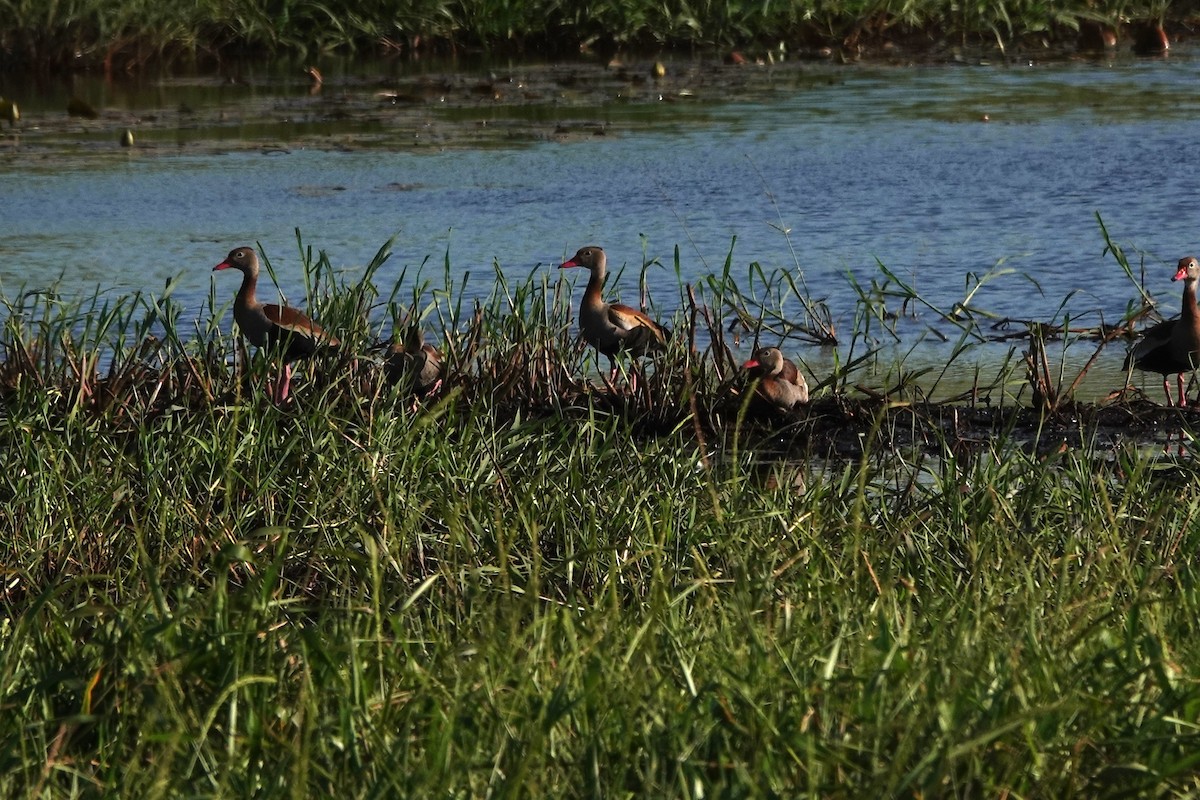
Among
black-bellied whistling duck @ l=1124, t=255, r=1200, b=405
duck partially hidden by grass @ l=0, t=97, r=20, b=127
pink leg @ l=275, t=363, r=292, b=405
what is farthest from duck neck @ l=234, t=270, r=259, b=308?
duck partially hidden by grass @ l=0, t=97, r=20, b=127

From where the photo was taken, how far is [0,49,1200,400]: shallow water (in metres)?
9.99

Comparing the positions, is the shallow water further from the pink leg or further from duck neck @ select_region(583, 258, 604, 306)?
the pink leg

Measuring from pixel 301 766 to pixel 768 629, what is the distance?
977 mm

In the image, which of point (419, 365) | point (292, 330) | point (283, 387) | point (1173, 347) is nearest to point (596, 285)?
point (292, 330)

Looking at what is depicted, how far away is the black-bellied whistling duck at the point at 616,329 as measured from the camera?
7203mm

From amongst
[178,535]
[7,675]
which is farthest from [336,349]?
[7,675]

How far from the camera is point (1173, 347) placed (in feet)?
21.7

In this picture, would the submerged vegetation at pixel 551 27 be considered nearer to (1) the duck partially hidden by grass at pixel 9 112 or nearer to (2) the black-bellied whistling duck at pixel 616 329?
(1) the duck partially hidden by grass at pixel 9 112

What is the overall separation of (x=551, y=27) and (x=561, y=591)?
1618 centimetres

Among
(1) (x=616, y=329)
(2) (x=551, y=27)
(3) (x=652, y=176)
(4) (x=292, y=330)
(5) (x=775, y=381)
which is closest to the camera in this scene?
(5) (x=775, y=381)

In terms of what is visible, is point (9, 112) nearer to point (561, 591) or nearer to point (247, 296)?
point (247, 296)

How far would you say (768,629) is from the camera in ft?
11.6

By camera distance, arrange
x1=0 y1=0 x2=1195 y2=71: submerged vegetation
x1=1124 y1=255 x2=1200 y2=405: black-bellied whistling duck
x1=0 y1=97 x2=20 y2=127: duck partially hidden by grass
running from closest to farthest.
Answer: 1. x1=1124 y1=255 x2=1200 y2=405: black-bellied whistling duck
2. x1=0 y1=97 x2=20 y2=127: duck partially hidden by grass
3. x1=0 y1=0 x2=1195 y2=71: submerged vegetation

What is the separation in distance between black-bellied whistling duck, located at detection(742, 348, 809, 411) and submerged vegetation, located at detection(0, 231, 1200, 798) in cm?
9
